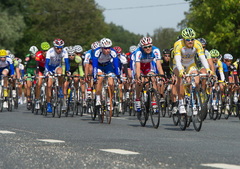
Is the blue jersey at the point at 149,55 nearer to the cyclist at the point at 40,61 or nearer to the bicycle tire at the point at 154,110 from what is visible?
the bicycle tire at the point at 154,110

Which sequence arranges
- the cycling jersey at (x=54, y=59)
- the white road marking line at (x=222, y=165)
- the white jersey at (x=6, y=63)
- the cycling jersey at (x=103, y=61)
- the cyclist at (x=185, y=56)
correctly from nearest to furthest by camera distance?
the white road marking line at (x=222, y=165), the cyclist at (x=185, y=56), the cycling jersey at (x=103, y=61), the cycling jersey at (x=54, y=59), the white jersey at (x=6, y=63)

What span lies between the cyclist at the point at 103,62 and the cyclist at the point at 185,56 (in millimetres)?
2195

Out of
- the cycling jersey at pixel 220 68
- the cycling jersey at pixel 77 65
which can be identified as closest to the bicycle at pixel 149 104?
the cycling jersey at pixel 220 68

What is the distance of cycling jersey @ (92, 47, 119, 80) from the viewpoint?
15054mm

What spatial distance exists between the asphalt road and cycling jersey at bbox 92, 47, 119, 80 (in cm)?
323

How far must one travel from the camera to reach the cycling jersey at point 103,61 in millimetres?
15054

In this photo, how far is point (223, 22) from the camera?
140 feet

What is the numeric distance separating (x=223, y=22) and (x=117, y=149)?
35433 millimetres

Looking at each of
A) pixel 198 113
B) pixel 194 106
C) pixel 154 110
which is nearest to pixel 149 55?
pixel 154 110

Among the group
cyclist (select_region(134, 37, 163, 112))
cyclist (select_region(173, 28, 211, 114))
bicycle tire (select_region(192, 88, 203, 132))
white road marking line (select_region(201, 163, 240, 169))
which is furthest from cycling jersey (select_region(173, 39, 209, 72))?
white road marking line (select_region(201, 163, 240, 169))

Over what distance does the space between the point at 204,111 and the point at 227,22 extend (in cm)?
3172

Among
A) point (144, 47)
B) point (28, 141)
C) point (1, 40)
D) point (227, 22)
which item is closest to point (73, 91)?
point (144, 47)

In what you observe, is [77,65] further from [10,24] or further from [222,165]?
[10,24]

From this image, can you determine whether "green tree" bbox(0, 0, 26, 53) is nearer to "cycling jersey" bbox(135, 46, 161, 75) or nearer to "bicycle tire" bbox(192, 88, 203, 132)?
"cycling jersey" bbox(135, 46, 161, 75)
